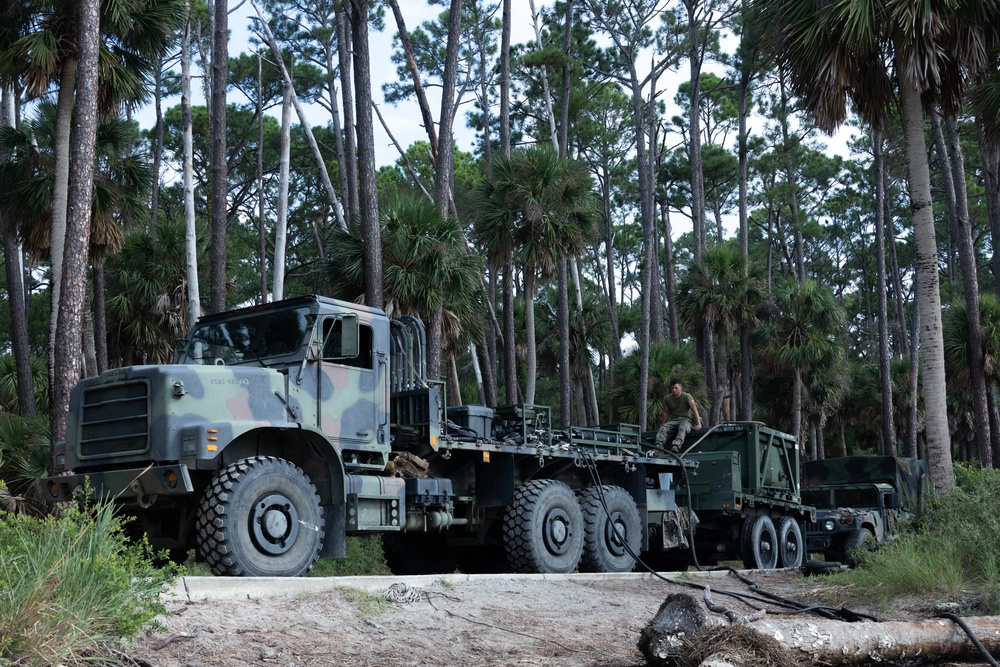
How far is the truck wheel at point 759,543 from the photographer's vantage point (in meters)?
15.7

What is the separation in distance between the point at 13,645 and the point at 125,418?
4458mm

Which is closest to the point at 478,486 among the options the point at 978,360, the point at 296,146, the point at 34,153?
the point at 34,153

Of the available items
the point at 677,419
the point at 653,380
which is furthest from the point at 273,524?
the point at 653,380

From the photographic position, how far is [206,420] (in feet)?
32.3

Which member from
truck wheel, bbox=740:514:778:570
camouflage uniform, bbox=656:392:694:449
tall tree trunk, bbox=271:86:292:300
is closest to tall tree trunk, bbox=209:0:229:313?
tall tree trunk, bbox=271:86:292:300

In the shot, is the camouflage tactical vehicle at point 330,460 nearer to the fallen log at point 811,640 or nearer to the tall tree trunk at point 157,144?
the fallen log at point 811,640

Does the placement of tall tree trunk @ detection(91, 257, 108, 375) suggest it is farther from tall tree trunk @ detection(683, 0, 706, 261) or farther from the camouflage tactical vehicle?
tall tree trunk @ detection(683, 0, 706, 261)

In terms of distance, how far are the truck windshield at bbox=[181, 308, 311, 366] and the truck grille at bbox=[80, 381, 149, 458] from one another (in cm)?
128

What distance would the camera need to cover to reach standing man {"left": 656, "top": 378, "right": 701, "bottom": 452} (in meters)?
16.4


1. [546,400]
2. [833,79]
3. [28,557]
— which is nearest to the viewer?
[28,557]

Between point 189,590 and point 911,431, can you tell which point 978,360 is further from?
point 189,590

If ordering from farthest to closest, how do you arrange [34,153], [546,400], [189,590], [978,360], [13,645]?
1. [546,400]
2. [978,360]
3. [34,153]
4. [189,590]
5. [13,645]

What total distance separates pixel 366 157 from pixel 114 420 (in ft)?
36.9

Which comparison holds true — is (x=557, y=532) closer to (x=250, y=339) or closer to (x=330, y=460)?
(x=330, y=460)
